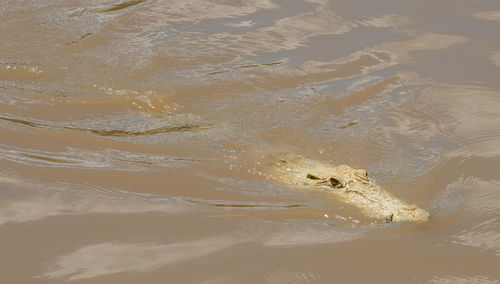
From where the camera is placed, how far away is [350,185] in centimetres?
506

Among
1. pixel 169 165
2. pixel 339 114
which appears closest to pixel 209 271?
pixel 169 165

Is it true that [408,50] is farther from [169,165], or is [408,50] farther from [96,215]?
[96,215]

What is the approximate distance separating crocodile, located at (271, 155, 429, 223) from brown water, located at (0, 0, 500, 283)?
161mm

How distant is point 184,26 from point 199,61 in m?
1.35

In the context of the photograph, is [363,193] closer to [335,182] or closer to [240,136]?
[335,182]

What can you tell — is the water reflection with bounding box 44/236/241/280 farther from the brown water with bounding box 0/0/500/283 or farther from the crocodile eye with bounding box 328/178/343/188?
the crocodile eye with bounding box 328/178/343/188

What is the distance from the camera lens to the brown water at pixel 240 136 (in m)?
3.16

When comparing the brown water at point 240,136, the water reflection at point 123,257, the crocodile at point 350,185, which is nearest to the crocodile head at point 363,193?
the crocodile at point 350,185

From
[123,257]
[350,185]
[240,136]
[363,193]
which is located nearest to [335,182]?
[350,185]

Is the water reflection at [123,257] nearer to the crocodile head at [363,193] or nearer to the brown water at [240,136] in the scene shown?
the brown water at [240,136]

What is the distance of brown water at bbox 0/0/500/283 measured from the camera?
3.16m

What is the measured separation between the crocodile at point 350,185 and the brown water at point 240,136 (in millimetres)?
161

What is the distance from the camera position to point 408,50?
8680 mm

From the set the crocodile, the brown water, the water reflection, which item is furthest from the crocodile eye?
the water reflection
